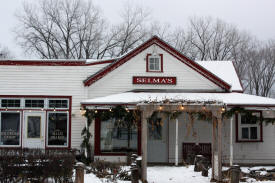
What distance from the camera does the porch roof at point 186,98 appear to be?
679 inches

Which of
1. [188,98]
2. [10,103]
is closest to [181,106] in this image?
[188,98]

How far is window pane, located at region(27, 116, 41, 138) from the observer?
63.2 ft

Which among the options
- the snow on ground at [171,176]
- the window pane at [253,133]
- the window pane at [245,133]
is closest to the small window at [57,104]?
the snow on ground at [171,176]

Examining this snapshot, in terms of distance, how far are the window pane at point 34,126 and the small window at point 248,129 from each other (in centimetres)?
950

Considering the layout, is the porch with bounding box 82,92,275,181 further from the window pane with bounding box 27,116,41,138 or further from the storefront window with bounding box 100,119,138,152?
the window pane with bounding box 27,116,41,138

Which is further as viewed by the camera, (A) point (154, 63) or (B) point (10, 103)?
(A) point (154, 63)

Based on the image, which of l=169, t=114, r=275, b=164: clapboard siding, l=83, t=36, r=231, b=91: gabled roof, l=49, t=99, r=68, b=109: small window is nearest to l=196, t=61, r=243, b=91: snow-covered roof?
l=83, t=36, r=231, b=91: gabled roof

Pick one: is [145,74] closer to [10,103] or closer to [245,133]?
[245,133]

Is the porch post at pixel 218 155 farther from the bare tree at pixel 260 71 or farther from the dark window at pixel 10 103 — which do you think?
the bare tree at pixel 260 71

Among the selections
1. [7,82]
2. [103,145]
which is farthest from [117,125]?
[7,82]

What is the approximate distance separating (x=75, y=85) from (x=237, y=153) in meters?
8.27

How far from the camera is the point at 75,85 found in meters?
Answer: 19.5

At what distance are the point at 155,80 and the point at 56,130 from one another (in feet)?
17.3

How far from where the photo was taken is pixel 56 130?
19328 millimetres
